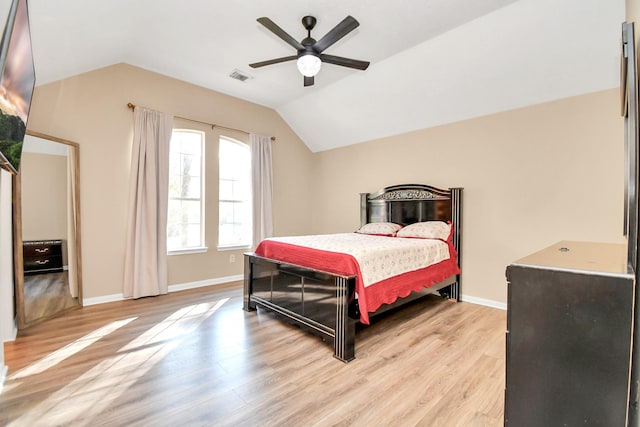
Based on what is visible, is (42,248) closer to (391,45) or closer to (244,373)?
(244,373)

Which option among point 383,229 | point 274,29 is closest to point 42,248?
point 274,29

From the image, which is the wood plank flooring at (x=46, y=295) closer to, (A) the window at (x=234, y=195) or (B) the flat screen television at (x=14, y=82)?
(B) the flat screen television at (x=14, y=82)

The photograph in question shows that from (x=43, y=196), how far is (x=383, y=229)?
4028 millimetres

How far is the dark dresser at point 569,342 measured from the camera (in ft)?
3.06

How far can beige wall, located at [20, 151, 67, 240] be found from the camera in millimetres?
2770

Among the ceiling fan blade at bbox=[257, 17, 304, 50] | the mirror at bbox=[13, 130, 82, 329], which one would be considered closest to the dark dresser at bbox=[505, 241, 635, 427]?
the ceiling fan blade at bbox=[257, 17, 304, 50]

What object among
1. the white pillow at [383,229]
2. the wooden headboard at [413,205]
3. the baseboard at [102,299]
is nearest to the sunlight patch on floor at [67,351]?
the baseboard at [102,299]

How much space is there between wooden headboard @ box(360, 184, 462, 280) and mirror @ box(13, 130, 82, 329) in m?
3.98

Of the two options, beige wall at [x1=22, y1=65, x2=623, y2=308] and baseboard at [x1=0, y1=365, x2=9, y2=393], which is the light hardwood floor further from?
beige wall at [x1=22, y1=65, x2=623, y2=308]

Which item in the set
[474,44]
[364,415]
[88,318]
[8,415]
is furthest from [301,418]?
[474,44]

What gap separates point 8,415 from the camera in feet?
5.17

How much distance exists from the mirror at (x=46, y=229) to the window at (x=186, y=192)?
111 centimetres

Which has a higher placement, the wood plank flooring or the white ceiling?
the white ceiling

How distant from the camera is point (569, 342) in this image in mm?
1019
